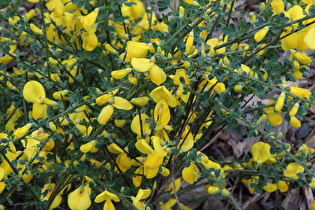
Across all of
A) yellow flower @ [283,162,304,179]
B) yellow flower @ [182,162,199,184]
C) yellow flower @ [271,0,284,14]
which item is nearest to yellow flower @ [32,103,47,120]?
yellow flower @ [182,162,199,184]

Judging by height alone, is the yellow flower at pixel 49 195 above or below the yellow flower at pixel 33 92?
below

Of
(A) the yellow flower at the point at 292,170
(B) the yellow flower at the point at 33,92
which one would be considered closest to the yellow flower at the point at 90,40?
(B) the yellow flower at the point at 33,92

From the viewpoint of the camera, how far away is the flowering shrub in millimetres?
1314

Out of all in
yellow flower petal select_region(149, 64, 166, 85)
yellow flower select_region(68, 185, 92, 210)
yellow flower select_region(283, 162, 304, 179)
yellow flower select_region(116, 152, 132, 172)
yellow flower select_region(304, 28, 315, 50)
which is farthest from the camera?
yellow flower select_region(283, 162, 304, 179)

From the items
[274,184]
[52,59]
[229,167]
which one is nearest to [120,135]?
[52,59]

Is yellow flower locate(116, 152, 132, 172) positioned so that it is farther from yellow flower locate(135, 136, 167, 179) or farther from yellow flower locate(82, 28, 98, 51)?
yellow flower locate(82, 28, 98, 51)

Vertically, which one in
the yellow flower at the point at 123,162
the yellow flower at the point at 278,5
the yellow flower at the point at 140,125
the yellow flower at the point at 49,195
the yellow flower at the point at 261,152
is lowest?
the yellow flower at the point at 261,152

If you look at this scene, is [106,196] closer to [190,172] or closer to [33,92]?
[190,172]

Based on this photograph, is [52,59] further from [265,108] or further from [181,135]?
[265,108]

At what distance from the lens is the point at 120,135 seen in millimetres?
1753

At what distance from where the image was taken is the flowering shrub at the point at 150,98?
1.31 m

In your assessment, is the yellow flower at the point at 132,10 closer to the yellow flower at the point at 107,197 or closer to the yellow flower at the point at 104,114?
the yellow flower at the point at 104,114

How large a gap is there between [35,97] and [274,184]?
3.42ft

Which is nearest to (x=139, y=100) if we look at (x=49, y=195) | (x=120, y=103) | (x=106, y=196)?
(x=120, y=103)
